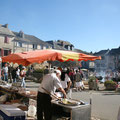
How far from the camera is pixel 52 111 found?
16.6 feet

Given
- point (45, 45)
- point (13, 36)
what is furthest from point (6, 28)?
point (45, 45)

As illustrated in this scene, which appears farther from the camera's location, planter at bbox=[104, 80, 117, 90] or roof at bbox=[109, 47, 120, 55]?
roof at bbox=[109, 47, 120, 55]

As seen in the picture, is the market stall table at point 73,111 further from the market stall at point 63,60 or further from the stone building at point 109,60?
the stone building at point 109,60

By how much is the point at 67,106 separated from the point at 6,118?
1578 mm

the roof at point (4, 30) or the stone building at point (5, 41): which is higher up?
the roof at point (4, 30)

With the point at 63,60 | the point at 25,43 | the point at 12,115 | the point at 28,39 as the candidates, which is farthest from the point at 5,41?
the point at 12,115

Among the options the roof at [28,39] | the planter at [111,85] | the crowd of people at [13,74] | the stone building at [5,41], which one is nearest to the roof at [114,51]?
the roof at [28,39]

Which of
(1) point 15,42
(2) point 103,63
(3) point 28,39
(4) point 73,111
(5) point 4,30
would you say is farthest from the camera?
(2) point 103,63

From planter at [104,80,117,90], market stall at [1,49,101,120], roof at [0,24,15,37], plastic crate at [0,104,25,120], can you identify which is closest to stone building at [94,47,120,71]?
roof at [0,24,15,37]

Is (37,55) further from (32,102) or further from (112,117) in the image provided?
(112,117)

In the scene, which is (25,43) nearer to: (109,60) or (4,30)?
(4,30)

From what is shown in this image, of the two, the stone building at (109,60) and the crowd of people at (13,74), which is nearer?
the crowd of people at (13,74)

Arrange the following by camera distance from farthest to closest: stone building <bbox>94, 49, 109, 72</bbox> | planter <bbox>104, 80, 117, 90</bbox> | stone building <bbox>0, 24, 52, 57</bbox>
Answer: stone building <bbox>94, 49, 109, 72</bbox> → stone building <bbox>0, 24, 52, 57</bbox> → planter <bbox>104, 80, 117, 90</bbox>

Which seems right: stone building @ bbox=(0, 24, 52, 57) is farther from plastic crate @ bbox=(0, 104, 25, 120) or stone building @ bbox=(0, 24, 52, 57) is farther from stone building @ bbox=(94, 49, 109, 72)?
plastic crate @ bbox=(0, 104, 25, 120)
